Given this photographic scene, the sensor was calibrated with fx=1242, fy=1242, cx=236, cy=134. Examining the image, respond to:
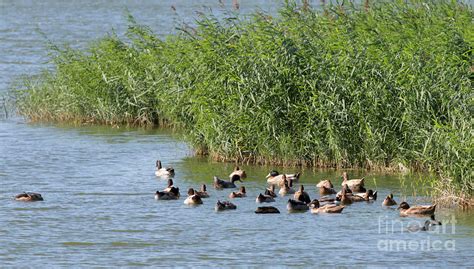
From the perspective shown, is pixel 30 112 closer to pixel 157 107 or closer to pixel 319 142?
pixel 157 107

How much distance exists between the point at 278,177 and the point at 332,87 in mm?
1739

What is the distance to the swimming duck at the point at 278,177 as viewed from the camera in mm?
17800

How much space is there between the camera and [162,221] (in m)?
15.8

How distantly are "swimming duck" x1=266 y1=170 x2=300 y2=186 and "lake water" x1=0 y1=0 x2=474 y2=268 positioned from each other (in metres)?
0.16

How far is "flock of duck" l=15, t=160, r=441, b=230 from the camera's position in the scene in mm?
15930

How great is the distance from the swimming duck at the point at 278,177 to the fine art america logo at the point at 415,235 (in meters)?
2.56

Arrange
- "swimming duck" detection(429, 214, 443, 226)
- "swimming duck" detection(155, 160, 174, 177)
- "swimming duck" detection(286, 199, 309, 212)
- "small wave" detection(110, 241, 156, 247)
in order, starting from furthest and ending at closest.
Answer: "swimming duck" detection(155, 160, 174, 177), "swimming duck" detection(286, 199, 309, 212), "swimming duck" detection(429, 214, 443, 226), "small wave" detection(110, 241, 156, 247)

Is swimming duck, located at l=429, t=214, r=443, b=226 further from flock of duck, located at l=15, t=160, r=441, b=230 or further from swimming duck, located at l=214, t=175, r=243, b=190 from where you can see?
swimming duck, located at l=214, t=175, r=243, b=190

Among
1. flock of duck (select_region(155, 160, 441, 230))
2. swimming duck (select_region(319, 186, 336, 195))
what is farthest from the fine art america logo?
swimming duck (select_region(319, 186, 336, 195))

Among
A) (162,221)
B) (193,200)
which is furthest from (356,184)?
(162,221)

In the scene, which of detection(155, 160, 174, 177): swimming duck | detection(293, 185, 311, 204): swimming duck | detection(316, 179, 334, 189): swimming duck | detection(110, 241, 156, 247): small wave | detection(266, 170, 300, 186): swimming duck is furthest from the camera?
detection(155, 160, 174, 177): swimming duck

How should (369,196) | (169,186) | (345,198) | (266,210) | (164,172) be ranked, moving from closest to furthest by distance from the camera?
(266,210)
(345,198)
(369,196)
(169,186)
(164,172)

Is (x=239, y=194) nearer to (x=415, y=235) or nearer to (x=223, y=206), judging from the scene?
(x=223, y=206)

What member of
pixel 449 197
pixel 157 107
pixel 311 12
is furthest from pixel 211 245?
pixel 157 107
